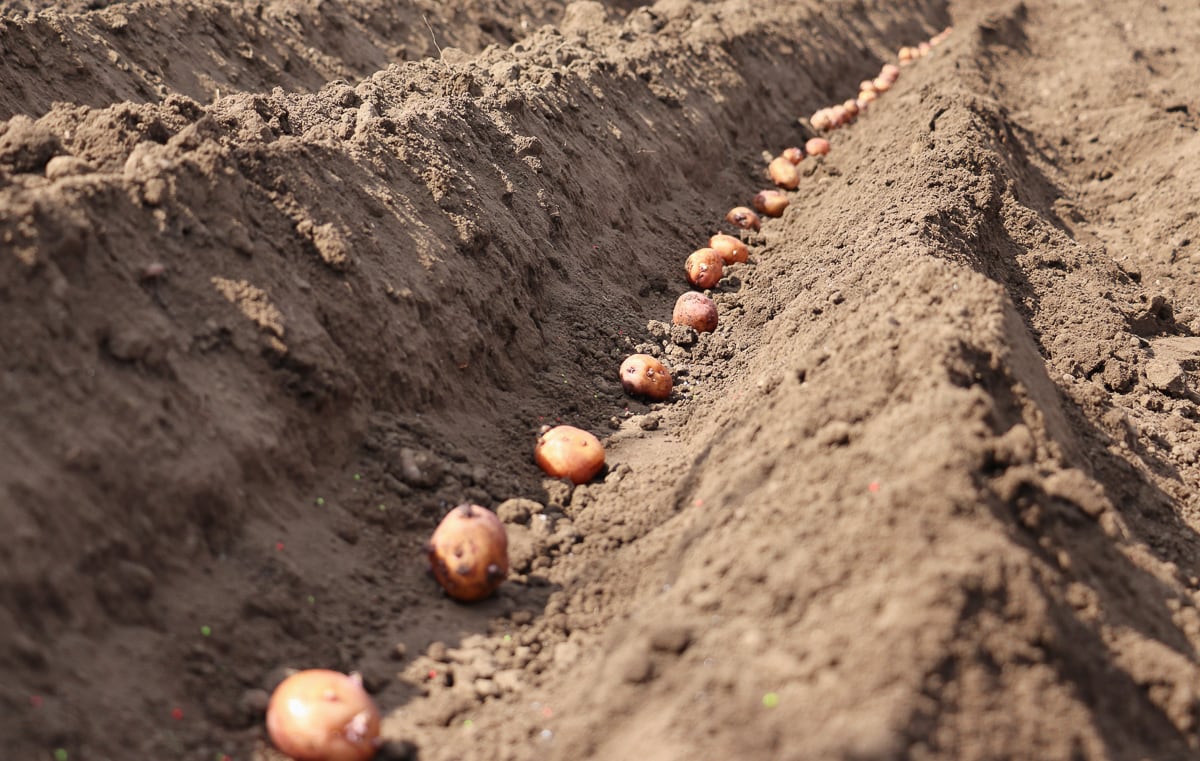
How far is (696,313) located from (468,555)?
350cm

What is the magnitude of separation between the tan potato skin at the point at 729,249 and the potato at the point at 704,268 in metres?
0.37

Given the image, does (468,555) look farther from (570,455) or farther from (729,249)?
(729,249)

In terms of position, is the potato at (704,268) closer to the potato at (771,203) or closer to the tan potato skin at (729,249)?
the tan potato skin at (729,249)

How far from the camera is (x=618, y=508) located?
5305mm

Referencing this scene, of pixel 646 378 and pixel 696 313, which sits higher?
pixel 696 313

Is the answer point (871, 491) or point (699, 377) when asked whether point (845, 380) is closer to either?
point (871, 491)

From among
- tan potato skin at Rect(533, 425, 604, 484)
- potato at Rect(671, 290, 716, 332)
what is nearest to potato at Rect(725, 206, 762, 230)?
potato at Rect(671, 290, 716, 332)

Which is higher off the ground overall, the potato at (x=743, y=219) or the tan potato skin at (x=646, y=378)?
the potato at (x=743, y=219)

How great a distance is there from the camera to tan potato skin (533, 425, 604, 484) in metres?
5.57

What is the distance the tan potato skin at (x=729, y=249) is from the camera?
8719 millimetres

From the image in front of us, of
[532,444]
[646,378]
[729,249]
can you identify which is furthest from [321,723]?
[729,249]

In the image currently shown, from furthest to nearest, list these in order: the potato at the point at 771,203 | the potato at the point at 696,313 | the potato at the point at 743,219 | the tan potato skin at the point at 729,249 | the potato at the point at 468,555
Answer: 1. the potato at the point at 771,203
2. the potato at the point at 743,219
3. the tan potato skin at the point at 729,249
4. the potato at the point at 696,313
5. the potato at the point at 468,555

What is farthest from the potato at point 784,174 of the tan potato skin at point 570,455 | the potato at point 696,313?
the tan potato skin at point 570,455

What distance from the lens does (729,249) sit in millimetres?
8719
